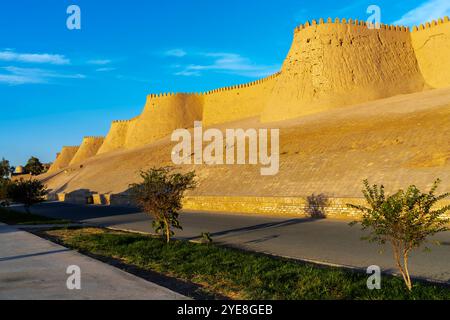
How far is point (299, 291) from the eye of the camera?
21.1 feet

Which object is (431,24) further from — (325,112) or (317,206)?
(317,206)

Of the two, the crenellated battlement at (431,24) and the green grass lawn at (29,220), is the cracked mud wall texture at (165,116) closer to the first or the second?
the crenellated battlement at (431,24)

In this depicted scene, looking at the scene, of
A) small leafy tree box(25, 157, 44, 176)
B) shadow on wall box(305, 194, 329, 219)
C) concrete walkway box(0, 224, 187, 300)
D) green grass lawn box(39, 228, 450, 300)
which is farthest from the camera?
small leafy tree box(25, 157, 44, 176)

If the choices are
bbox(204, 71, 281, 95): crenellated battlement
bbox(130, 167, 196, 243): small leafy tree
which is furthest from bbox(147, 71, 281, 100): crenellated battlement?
bbox(130, 167, 196, 243): small leafy tree

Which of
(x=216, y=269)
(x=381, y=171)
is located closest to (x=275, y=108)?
(x=381, y=171)

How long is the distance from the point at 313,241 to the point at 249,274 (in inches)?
192

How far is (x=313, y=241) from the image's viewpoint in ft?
39.6

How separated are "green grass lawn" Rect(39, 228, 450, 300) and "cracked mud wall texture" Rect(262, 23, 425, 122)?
31895 millimetres

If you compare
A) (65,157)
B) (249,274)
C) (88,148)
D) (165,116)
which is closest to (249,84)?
(165,116)

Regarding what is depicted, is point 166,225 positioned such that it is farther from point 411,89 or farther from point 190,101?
point 190,101

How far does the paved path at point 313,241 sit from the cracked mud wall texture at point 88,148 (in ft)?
302

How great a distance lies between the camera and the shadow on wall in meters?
18.5

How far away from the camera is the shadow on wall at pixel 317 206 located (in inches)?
730
